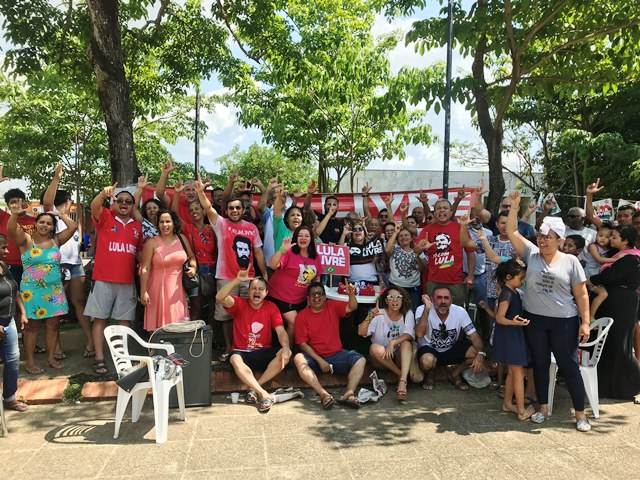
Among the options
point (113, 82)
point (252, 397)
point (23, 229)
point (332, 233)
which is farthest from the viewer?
point (113, 82)

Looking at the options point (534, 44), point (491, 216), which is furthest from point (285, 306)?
point (534, 44)

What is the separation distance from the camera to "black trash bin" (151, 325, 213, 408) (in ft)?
17.3

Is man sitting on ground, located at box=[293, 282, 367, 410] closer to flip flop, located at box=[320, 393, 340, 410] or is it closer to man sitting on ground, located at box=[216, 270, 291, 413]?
man sitting on ground, located at box=[216, 270, 291, 413]

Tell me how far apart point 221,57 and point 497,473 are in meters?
9.47

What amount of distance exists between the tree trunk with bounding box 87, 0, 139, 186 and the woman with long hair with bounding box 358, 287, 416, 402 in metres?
4.69

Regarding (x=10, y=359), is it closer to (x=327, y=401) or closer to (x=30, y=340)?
(x=30, y=340)

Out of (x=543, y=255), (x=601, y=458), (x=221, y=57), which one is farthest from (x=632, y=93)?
(x=601, y=458)

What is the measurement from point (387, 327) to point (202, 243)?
2.45m

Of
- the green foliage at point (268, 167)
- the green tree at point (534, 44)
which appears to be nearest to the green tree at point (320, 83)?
the green tree at point (534, 44)

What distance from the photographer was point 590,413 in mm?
5328

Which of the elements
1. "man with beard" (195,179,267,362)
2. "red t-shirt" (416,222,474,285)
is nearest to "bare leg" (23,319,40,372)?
"man with beard" (195,179,267,362)

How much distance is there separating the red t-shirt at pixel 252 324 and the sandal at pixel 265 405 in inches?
25.1

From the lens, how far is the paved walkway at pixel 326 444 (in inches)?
160

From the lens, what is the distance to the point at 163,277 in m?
5.76
